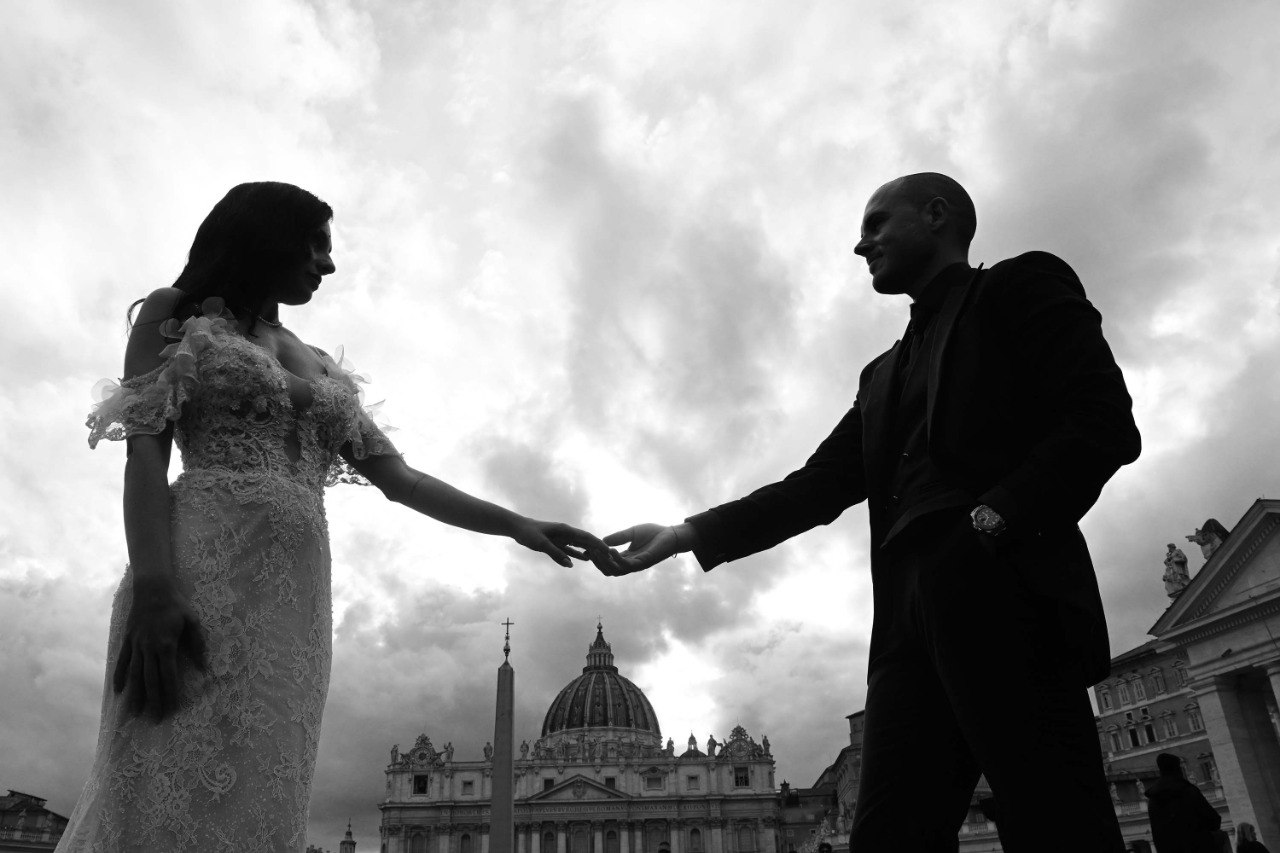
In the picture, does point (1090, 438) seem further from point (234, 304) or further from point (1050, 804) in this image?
point (234, 304)

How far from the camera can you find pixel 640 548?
12.8 feet

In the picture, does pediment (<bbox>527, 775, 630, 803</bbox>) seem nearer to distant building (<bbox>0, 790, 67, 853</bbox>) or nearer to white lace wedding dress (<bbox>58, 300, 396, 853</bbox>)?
distant building (<bbox>0, 790, 67, 853</bbox>)

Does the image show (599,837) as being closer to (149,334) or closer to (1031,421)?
(149,334)

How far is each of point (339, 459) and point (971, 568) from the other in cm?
246

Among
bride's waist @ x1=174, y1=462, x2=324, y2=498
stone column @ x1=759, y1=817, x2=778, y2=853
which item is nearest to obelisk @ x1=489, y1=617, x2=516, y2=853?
bride's waist @ x1=174, y1=462, x2=324, y2=498

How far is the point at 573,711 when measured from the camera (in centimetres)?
11288

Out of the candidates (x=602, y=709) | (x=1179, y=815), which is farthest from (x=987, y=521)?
(x=602, y=709)

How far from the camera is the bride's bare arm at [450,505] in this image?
3.71 meters

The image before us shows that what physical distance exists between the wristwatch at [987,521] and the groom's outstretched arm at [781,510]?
43.5 inches

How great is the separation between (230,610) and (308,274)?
141 cm

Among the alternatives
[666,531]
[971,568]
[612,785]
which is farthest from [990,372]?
[612,785]

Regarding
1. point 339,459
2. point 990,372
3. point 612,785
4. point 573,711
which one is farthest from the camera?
point 573,711

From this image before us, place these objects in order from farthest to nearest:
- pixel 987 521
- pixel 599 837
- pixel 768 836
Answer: pixel 768 836 → pixel 599 837 → pixel 987 521

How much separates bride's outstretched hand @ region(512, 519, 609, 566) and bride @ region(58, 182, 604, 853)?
765 mm
